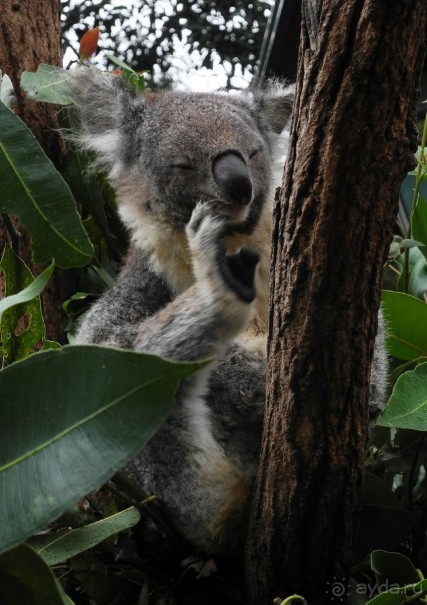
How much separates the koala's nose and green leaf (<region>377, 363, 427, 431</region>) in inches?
33.5

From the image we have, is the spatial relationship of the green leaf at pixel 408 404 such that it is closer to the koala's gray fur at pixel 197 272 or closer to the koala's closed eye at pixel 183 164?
the koala's gray fur at pixel 197 272

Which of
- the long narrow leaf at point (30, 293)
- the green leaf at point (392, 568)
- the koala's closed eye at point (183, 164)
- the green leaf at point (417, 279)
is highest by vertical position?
the koala's closed eye at point (183, 164)

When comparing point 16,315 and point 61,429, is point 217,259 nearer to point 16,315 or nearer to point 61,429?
point 16,315

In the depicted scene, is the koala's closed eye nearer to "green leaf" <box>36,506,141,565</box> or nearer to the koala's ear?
the koala's ear

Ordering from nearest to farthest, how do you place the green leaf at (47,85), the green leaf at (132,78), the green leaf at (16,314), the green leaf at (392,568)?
the green leaf at (392,568) → the green leaf at (16,314) → the green leaf at (47,85) → the green leaf at (132,78)

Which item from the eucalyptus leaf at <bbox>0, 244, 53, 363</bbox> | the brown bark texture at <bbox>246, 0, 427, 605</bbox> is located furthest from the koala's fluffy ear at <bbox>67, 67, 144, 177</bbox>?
the brown bark texture at <bbox>246, 0, 427, 605</bbox>

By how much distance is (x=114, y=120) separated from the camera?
115 inches

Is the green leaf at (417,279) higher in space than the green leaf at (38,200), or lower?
lower

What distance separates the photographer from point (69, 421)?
116cm

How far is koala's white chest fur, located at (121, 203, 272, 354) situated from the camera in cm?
258

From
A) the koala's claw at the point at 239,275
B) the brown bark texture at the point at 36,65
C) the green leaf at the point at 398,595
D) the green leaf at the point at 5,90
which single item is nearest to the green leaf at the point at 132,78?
the brown bark texture at the point at 36,65

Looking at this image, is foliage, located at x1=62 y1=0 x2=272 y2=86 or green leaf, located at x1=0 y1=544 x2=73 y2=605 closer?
green leaf, located at x1=0 y1=544 x2=73 y2=605

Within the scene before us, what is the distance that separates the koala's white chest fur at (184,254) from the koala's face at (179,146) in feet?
0.12

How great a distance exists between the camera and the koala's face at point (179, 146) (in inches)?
99.0
